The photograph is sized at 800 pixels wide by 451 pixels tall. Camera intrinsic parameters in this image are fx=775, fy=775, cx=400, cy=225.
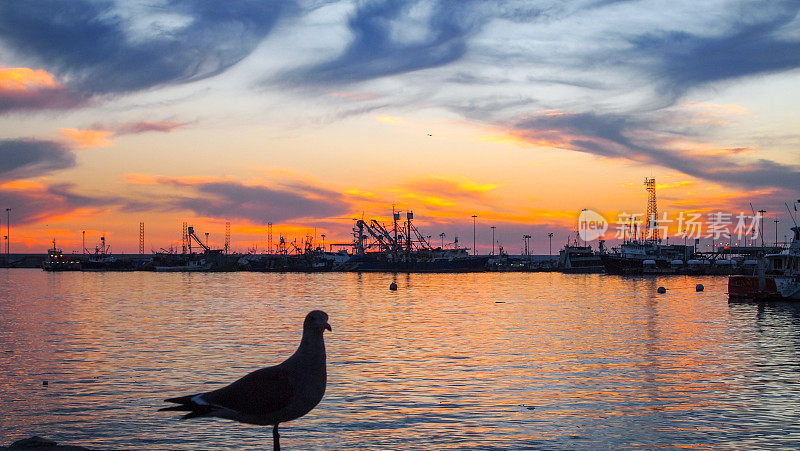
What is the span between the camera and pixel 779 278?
68.2 meters

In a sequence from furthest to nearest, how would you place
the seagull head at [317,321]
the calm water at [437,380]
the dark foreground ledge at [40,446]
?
the calm water at [437,380]
the dark foreground ledge at [40,446]
the seagull head at [317,321]

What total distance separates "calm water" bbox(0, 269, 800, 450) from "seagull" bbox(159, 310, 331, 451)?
6990mm

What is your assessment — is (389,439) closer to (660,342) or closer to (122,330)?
(660,342)

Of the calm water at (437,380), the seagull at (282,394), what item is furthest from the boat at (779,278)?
the seagull at (282,394)

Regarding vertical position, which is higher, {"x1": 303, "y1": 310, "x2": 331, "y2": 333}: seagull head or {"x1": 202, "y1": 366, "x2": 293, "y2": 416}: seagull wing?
{"x1": 303, "y1": 310, "x2": 331, "y2": 333}: seagull head

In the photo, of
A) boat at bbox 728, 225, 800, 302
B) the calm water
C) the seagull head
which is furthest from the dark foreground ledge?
boat at bbox 728, 225, 800, 302

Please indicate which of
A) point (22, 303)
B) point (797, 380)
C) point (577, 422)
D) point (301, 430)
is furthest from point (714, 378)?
point (22, 303)

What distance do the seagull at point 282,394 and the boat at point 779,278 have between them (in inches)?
2623

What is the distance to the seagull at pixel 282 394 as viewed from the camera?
424 inches

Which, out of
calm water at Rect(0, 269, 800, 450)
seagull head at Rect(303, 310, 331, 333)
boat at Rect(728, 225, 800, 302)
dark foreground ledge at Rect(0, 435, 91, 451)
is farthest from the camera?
boat at Rect(728, 225, 800, 302)

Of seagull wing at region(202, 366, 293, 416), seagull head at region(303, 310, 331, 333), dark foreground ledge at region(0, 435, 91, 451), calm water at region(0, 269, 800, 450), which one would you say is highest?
seagull head at region(303, 310, 331, 333)

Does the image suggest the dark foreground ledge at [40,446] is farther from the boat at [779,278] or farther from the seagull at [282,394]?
the boat at [779,278]

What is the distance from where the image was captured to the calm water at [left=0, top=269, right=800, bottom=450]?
18.5 m

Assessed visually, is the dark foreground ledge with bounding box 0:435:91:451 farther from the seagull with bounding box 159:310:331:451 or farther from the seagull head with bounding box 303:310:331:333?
the seagull head with bounding box 303:310:331:333
